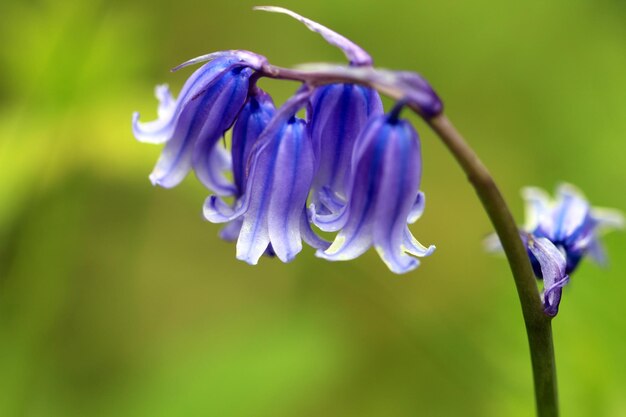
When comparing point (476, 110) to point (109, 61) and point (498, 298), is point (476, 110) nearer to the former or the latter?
point (498, 298)

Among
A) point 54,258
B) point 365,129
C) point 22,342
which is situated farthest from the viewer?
point 54,258

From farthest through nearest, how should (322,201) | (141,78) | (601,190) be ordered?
1. (141,78)
2. (601,190)
3. (322,201)

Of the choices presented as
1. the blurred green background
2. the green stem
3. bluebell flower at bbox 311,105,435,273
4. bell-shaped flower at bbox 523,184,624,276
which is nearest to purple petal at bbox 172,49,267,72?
bluebell flower at bbox 311,105,435,273

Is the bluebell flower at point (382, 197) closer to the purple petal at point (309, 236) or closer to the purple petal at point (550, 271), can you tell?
the purple petal at point (309, 236)

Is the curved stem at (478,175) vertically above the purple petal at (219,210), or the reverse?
the curved stem at (478,175)

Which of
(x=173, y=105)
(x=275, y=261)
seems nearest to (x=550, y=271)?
(x=173, y=105)

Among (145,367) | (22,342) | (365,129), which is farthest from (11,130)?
(365,129)

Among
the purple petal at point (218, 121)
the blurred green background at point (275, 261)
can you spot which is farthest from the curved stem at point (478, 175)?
the blurred green background at point (275, 261)

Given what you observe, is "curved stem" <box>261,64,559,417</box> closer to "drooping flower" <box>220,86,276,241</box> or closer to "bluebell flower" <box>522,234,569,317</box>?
"bluebell flower" <box>522,234,569,317</box>
